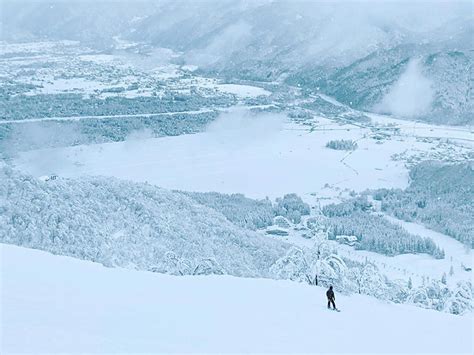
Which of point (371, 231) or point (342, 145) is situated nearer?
point (371, 231)

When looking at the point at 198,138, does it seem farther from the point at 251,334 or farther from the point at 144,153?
the point at 251,334

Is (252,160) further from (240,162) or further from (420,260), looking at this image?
(420,260)

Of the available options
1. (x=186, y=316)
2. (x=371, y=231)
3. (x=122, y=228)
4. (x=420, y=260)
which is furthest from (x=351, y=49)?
(x=186, y=316)

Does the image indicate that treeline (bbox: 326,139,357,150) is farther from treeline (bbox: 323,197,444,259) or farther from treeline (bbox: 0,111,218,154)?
treeline (bbox: 323,197,444,259)

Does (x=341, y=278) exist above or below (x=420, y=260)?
above

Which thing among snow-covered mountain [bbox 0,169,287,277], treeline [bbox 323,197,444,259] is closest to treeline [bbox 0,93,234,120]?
treeline [bbox 323,197,444,259]

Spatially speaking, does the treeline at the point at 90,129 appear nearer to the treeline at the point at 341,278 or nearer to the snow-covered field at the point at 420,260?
the snow-covered field at the point at 420,260
